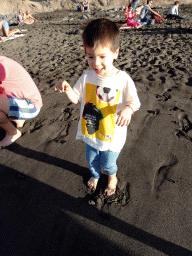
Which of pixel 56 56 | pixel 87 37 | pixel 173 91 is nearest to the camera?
pixel 87 37

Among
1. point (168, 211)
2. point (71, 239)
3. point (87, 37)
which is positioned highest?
point (87, 37)

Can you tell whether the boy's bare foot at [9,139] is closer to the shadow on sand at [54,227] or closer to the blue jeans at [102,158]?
the shadow on sand at [54,227]

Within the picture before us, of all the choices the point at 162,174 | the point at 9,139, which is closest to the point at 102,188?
the point at 162,174

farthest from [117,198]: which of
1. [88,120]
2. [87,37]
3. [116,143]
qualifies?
[87,37]

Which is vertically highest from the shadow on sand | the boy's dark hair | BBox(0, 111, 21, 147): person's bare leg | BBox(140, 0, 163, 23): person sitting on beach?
BBox(140, 0, 163, 23): person sitting on beach

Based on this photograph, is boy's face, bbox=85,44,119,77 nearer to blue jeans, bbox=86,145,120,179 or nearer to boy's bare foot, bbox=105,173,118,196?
blue jeans, bbox=86,145,120,179

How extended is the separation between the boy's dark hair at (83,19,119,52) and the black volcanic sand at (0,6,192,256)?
1529mm

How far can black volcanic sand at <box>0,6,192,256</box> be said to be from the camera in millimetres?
1540

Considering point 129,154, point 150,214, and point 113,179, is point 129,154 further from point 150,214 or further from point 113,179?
point 150,214

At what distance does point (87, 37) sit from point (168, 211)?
1739 mm

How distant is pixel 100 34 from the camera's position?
1.01 m

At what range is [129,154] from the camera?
7.50 feet

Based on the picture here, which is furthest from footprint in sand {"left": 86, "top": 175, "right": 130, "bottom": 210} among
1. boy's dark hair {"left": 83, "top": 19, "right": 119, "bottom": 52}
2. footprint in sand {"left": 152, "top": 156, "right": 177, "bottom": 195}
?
boy's dark hair {"left": 83, "top": 19, "right": 119, "bottom": 52}

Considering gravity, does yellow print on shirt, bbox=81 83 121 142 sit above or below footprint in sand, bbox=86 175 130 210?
Answer: above
